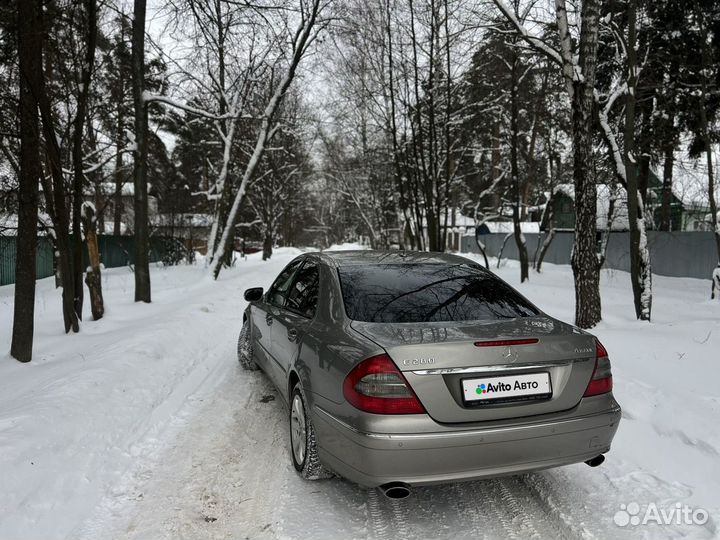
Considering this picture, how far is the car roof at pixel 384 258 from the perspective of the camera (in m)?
3.74

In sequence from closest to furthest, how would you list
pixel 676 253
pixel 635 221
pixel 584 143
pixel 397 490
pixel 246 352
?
pixel 397 490, pixel 246 352, pixel 584 143, pixel 635 221, pixel 676 253

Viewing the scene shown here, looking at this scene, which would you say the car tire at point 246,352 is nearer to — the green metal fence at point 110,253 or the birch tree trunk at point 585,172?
the birch tree trunk at point 585,172

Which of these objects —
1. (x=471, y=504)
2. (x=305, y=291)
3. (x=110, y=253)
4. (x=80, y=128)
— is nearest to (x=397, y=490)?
(x=471, y=504)

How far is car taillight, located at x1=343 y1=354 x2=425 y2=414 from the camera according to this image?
244 cm

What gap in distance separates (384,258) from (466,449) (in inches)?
70.5

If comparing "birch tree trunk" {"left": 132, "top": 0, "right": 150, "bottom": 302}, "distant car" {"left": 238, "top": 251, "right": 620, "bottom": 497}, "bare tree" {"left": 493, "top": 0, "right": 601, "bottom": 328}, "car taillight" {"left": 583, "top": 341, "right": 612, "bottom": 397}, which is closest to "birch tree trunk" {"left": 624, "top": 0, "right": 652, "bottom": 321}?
"bare tree" {"left": 493, "top": 0, "right": 601, "bottom": 328}

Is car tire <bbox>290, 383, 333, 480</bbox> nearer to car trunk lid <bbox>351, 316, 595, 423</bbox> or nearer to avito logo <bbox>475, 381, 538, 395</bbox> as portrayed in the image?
car trunk lid <bbox>351, 316, 595, 423</bbox>

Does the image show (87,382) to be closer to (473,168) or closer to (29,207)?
(29,207)

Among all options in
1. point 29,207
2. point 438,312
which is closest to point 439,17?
point 29,207

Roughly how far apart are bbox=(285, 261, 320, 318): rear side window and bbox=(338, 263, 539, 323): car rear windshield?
0.31m

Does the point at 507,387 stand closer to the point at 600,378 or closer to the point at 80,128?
the point at 600,378

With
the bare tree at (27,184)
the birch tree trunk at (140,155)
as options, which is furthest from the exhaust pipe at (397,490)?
the birch tree trunk at (140,155)

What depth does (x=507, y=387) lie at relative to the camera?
8.34ft

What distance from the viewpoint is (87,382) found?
4582mm
